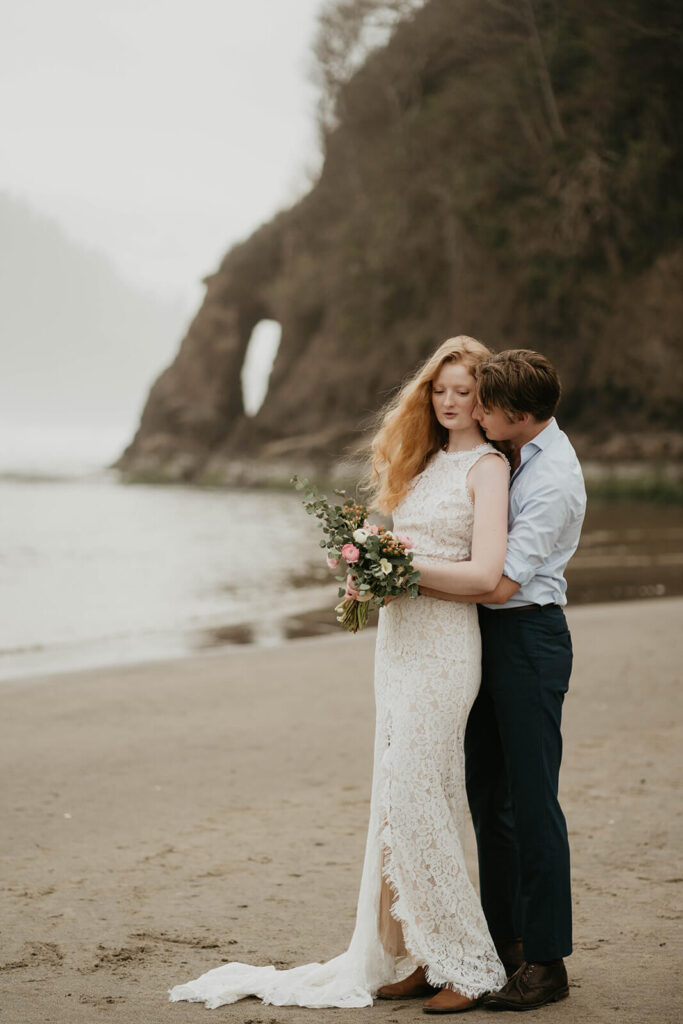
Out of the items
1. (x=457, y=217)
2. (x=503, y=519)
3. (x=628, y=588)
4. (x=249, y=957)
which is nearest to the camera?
(x=503, y=519)

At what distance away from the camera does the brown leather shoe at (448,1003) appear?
3152 millimetres

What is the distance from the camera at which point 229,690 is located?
27.8 ft

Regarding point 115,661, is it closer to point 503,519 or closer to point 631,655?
point 631,655

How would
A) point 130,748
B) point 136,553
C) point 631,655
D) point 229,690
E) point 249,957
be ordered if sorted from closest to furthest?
point 249,957 < point 130,748 < point 229,690 < point 631,655 < point 136,553

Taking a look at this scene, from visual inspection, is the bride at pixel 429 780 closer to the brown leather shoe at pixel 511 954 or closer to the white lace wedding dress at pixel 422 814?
the white lace wedding dress at pixel 422 814

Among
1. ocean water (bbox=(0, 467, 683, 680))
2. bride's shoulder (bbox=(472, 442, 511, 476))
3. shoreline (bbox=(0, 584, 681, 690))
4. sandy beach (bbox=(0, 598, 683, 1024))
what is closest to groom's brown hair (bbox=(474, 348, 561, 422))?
bride's shoulder (bbox=(472, 442, 511, 476))

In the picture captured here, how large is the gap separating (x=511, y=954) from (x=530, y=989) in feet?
0.80

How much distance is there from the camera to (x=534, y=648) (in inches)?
124

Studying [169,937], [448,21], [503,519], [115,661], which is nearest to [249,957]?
[169,937]

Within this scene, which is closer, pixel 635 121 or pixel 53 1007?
pixel 53 1007

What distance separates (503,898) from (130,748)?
3776 millimetres

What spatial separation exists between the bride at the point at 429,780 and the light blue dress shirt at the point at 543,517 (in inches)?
2.6

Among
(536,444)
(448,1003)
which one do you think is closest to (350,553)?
(536,444)

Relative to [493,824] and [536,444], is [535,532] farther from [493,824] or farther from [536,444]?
[493,824]
